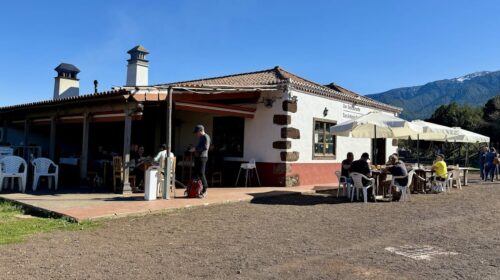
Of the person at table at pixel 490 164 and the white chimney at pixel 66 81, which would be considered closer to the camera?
the person at table at pixel 490 164

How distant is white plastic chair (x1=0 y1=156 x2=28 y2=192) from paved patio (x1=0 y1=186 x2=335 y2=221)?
69 cm

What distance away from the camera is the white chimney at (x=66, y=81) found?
70.0ft

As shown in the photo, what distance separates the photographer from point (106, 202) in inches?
326

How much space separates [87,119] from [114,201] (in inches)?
144

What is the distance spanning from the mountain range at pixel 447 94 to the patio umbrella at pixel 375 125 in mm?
158935

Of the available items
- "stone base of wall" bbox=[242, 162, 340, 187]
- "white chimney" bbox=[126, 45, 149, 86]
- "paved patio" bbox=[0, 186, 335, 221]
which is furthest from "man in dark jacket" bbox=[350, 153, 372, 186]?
"white chimney" bbox=[126, 45, 149, 86]

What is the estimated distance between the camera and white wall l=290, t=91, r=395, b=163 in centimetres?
1290

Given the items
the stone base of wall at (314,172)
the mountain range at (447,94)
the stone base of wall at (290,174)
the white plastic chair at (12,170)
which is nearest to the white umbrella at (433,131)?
the stone base of wall at (314,172)

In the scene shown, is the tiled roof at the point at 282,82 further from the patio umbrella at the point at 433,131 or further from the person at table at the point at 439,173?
the person at table at the point at 439,173

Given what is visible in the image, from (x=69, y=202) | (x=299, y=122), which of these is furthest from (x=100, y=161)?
(x=299, y=122)

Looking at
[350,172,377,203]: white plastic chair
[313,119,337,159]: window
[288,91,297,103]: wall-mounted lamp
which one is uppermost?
[288,91,297,103]: wall-mounted lamp

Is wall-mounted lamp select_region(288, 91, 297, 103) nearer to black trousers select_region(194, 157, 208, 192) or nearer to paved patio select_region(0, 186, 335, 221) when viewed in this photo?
paved patio select_region(0, 186, 335, 221)

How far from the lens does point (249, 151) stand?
42.9 feet

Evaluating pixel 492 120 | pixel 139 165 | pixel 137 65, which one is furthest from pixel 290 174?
pixel 492 120
